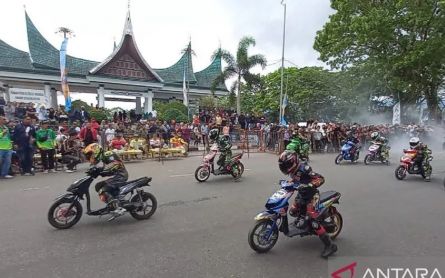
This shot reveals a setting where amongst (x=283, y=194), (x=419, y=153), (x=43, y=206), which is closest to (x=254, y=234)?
(x=283, y=194)

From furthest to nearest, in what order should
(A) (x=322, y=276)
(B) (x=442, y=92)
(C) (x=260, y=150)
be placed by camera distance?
(B) (x=442, y=92) < (C) (x=260, y=150) < (A) (x=322, y=276)

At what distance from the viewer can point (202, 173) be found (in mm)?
10406

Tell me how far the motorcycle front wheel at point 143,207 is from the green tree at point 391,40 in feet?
75.1

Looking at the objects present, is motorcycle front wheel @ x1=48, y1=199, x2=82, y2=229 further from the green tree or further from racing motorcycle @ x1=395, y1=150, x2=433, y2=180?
the green tree

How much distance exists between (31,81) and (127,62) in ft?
27.2

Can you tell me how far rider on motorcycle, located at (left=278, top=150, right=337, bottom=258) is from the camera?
16.4 feet

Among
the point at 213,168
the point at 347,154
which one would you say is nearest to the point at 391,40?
the point at 347,154

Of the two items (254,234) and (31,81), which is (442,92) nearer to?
(31,81)

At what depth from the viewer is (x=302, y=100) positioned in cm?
4834

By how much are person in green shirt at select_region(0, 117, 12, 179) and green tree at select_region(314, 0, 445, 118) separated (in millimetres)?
22497

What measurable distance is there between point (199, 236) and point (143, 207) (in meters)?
1.47

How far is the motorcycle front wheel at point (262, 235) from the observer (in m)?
4.95

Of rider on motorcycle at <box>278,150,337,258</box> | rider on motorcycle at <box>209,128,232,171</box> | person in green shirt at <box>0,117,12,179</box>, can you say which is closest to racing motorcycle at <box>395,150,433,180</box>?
rider on motorcycle at <box>209,128,232,171</box>

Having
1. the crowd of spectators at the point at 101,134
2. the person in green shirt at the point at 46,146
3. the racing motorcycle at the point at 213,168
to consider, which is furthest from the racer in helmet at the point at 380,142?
the person in green shirt at the point at 46,146
